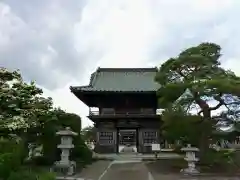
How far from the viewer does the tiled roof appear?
34156 millimetres

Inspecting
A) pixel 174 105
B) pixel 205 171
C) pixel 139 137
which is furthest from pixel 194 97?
pixel 139 137

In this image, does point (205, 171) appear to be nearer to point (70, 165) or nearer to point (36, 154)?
point (70, 165)

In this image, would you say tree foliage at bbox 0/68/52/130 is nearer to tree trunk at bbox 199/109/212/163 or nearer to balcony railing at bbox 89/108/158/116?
tree trunk at bbox 199/109/212/163

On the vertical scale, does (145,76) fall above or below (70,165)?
above

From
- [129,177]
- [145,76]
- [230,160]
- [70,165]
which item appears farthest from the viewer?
[145,76]

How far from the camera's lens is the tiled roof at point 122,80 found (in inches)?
1345

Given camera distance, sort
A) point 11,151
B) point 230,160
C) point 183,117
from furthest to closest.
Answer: point 230,160 → point 183,117 → point 11,151

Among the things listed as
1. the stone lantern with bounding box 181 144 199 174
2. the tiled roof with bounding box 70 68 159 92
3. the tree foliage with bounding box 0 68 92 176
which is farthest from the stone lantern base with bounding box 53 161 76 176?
the tiled roof with bounding box 70 68 159 92

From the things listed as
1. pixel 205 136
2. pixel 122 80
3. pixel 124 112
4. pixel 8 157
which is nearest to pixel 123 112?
pixel 124 112

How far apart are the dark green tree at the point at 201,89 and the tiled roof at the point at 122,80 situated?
9.88m

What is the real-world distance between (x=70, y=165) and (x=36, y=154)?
175 inches

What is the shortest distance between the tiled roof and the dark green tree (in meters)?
9.88

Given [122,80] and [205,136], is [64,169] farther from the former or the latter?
[122,80]

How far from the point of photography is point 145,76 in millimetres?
38312
